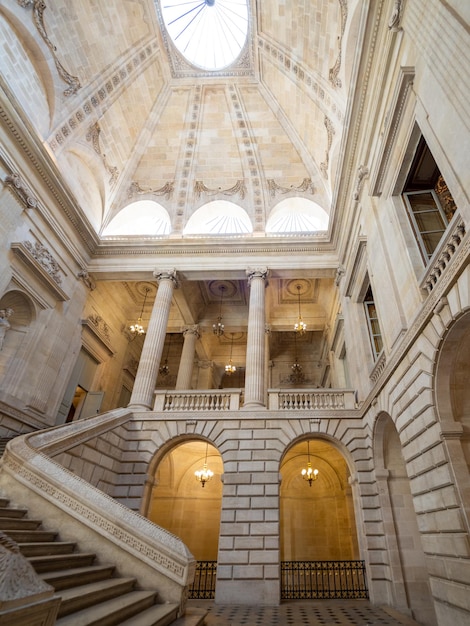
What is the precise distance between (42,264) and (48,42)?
775 centimetres

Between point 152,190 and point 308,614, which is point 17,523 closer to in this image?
point 308,614

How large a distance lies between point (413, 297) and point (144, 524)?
6.34 meters

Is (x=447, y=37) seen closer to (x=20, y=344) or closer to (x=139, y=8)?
(x=20, y=344)

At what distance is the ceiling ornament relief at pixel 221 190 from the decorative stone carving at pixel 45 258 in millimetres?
7953

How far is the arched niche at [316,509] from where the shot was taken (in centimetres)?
1270

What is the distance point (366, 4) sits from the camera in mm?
8094

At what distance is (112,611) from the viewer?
12.1ft

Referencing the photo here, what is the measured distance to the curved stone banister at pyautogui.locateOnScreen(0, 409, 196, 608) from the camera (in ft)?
16.2

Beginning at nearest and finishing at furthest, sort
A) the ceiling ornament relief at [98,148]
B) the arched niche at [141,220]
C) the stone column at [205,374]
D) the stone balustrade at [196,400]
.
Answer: the stone balustrade at [196,400], the ceiling ornament relief at [98,148], the arched niche at [141,220], the stone column at [205,374]

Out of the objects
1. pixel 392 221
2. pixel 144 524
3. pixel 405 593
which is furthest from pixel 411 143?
pixel 405 593

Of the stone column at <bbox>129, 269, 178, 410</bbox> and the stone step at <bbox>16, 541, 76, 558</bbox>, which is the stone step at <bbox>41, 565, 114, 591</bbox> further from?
the stone column at <bbox>129, 269, 178, 410</bbox>

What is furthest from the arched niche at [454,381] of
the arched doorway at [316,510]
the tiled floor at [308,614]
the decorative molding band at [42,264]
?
the decorative molding band at [42,264]

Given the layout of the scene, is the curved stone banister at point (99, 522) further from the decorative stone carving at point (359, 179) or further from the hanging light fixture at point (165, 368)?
the hanging light fixture at point (165, 368)

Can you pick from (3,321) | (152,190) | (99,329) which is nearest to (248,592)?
(3,321)
